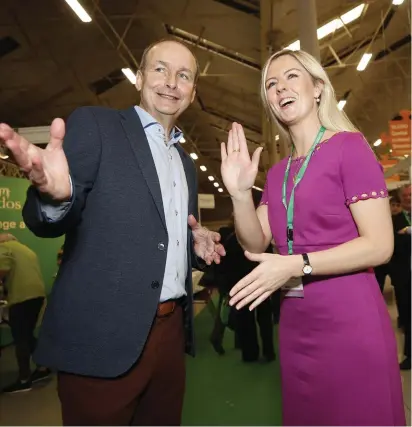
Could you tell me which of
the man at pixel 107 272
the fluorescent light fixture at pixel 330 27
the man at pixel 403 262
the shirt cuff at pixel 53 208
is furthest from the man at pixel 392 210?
the fluorescent light fixture at pixel 330 27

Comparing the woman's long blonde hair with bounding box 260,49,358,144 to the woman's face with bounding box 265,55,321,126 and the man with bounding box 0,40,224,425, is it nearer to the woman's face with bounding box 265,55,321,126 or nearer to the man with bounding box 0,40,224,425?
the woman's face with bounding box 265,55,321,126

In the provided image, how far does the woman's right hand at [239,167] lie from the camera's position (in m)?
1.27

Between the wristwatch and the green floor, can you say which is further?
the green floor

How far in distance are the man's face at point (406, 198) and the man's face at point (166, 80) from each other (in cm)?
324

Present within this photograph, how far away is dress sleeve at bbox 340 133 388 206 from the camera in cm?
115

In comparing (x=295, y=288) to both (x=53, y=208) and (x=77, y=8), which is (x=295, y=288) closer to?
(x=53, y=208)

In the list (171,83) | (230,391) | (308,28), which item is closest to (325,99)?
(171,83)

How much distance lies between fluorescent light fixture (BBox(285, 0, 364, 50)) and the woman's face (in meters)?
7.31

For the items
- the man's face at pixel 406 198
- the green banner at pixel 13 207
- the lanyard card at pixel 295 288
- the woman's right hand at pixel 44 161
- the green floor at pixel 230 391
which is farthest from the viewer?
the man's face at pixel 406 198

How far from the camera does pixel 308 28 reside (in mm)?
5160

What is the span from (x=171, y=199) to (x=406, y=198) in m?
3.39

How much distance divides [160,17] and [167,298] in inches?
316

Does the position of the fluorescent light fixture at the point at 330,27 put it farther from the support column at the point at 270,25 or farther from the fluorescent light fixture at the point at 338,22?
the support column at the point at 270,25

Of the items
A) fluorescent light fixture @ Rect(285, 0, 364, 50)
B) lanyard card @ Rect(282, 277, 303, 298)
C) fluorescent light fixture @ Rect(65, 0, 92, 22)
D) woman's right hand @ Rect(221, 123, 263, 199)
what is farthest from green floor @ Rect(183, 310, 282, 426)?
fluorescent light fixture @ Rect(285, 0, 364, 50)
